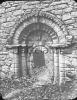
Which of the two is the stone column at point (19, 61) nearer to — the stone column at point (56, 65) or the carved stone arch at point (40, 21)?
the carved stone arch at point (40, 21)

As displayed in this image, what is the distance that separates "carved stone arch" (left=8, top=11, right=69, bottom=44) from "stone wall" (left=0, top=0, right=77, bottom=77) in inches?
7.5

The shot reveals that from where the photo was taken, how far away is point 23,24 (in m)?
7.09

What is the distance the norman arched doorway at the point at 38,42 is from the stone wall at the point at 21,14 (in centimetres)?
28

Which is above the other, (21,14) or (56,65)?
(21,14)

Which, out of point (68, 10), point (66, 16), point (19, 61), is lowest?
point (19, 61)

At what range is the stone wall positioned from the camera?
6.46 meters

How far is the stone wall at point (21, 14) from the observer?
646cm

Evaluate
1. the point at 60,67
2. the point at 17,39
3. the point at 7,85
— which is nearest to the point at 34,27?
the point at 17,39

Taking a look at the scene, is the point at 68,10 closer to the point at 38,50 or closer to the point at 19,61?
the point at 38,50

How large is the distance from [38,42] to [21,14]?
1497mm

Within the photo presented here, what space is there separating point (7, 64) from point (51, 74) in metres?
2.18

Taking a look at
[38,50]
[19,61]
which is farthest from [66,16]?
[19,61]

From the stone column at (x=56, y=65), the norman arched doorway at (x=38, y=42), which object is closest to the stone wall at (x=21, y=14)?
the norman arched doorway at (x=38, y=42)

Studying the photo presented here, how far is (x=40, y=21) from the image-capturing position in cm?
688
